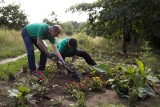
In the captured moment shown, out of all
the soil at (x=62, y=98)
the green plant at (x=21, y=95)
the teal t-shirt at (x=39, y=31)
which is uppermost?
the teal t-shirt at (x=39, y=31)

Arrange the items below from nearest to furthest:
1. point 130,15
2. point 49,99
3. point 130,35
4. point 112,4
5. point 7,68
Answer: point 49,99 < point 7,68 < point 130,15 < point 112,4 < point 130,35

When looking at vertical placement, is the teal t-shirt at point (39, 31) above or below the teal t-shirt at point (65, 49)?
above

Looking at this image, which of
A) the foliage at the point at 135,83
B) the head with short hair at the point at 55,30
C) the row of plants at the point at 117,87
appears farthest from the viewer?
the head with short hair at the point at 55,30

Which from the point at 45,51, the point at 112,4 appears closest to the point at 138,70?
the point at 45,51

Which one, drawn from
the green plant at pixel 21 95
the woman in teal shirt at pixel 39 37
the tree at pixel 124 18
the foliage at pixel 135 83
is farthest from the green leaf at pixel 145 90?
the tree at pixel 124 18

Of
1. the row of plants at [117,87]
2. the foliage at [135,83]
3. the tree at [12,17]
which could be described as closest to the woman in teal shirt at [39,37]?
the row of plants at [117,87]

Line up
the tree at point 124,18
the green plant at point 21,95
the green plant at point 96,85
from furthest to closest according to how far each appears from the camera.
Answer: the tree at point 124,18 < the green plant at point 96,85 < the green plant at point 21,95

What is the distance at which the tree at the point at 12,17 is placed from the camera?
29531 millimetres

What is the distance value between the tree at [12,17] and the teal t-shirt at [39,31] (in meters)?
22.2

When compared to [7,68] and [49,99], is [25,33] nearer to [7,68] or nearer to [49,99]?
[7,68]

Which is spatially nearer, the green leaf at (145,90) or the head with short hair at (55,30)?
the green leaf at (145,90)

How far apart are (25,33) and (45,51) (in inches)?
30.1

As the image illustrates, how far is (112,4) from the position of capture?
1435 cm

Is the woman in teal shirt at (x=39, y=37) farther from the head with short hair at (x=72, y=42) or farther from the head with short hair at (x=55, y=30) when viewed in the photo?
the head with short hair at (x=72, y=42)
